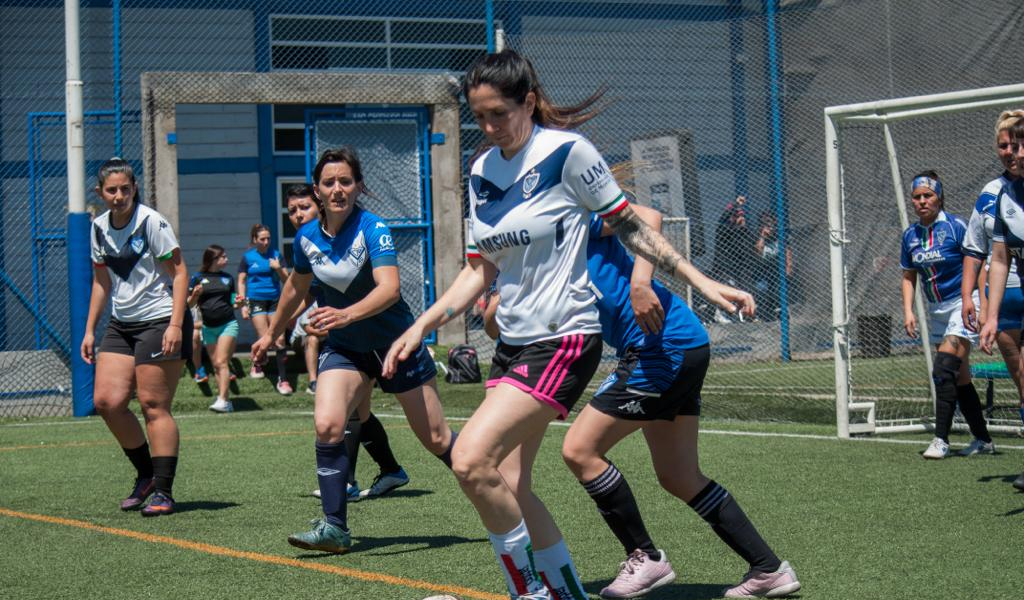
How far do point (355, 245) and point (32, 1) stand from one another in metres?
12.3

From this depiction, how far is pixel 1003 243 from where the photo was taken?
739 centimetres

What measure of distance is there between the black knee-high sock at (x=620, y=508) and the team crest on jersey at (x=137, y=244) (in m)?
3.73

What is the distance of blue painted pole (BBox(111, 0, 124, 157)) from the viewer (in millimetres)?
→ 15969

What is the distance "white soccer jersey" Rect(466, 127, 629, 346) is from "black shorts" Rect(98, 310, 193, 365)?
146 inches

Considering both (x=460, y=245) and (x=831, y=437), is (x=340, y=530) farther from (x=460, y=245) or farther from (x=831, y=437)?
(x=460, y=245)

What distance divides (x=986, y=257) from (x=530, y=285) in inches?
189

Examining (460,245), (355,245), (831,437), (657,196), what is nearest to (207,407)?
(460,245)

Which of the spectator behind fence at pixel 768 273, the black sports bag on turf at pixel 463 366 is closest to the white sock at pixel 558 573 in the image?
the black sports bag on turf at pixel 463 366

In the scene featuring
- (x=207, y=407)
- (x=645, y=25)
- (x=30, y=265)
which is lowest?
(x=207, y=407)

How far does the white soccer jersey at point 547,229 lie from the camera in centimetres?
455

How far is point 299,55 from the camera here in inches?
758

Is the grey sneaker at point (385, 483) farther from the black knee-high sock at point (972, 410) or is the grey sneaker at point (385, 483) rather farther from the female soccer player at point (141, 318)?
the black knee-high sock at point (972, 410)

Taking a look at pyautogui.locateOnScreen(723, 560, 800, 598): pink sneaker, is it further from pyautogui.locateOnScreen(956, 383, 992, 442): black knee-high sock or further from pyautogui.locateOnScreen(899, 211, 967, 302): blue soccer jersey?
pyautogui.locateOnScreen(899, 211, 967, 302): blue soccer jersey

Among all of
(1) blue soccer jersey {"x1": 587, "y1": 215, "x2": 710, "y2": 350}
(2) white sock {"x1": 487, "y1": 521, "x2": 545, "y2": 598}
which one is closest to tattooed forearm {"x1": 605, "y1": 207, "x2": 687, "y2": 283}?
(1) blue soccer jersey {"x1": 587, "y1": 215, "x2": 710, "y2": 350}
